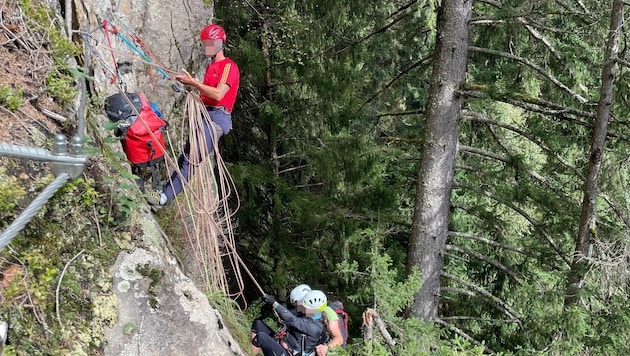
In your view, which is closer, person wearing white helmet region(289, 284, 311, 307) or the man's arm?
the man's arm

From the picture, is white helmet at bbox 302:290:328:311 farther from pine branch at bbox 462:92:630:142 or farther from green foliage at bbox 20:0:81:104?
pine branch at bbox 462:92:630:142

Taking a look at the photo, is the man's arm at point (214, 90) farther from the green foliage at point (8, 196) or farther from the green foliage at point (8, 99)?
the green foliage at point (8, 196)

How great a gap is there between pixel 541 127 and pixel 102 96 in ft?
18.9

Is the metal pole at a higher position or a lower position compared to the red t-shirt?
lower

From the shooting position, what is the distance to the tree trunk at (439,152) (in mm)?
6418

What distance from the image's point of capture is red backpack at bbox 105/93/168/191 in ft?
13.5

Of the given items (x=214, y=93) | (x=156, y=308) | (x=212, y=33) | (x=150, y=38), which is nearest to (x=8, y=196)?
(x=156, y=308)

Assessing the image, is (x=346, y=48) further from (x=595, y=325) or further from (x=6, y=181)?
(x=6, y=181)

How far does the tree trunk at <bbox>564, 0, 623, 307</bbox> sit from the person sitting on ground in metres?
3.01

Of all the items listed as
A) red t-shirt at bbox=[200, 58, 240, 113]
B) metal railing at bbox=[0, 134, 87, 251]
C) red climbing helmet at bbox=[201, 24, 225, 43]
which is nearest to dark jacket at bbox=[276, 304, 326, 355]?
red t-shirt at bbox=[200, 58, 240, 113]

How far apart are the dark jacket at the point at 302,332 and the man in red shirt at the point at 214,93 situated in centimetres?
164

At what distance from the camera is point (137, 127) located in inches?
166

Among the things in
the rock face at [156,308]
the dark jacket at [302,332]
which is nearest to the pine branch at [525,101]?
the dark jacket at [302,332]

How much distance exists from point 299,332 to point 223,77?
105 inches
